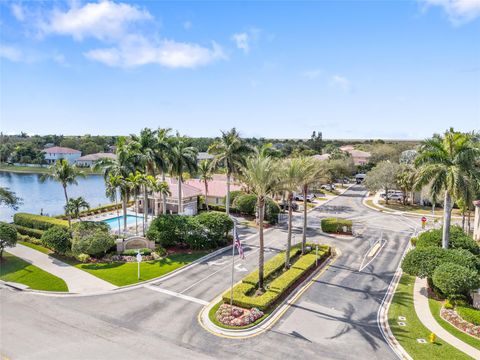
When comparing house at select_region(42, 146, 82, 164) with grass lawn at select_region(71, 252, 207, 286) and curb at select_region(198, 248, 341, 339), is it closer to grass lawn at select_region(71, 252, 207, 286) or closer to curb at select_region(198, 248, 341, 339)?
grass lawn at select_region(71, 252, 207, 286)

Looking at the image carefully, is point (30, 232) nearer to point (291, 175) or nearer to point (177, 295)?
point (177, 295)

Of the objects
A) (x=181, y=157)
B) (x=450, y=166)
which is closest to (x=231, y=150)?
(x=181, y=157)

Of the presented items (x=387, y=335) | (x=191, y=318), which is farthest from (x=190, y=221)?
(x=387, y=335)

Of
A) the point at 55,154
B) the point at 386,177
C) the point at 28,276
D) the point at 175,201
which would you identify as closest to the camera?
the point at 28,276

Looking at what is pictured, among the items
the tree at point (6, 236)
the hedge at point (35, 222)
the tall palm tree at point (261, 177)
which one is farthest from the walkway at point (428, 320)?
the hedge at point (35, 222)

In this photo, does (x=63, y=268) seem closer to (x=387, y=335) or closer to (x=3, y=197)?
(x=3, y=197)

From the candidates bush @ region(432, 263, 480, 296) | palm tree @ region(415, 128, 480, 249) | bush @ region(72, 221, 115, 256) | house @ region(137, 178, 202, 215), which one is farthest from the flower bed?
house @ region(137, 178, 202, 215)
